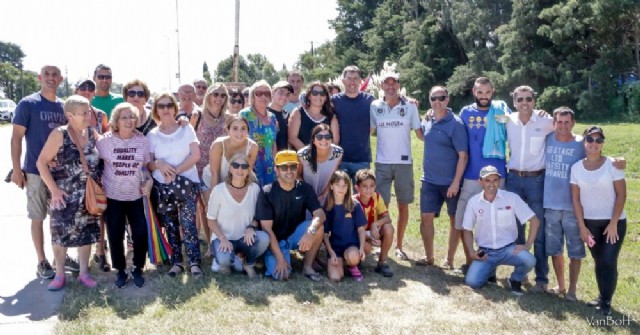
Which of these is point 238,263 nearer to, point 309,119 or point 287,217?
point 287,217

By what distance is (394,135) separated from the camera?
20.8ft

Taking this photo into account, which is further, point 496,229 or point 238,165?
point 496,229

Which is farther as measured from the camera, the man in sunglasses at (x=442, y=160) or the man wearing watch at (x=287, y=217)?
the man in sunglasses at (x=442, y=160)

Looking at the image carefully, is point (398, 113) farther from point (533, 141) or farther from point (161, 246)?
point (161, 246)

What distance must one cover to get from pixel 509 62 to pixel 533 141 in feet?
96.8

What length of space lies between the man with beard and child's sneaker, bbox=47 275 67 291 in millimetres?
3959

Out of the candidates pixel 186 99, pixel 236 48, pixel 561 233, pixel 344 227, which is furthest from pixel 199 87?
pixel 236 48

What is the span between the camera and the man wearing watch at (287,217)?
5.56m

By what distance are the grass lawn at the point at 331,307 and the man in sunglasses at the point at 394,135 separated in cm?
102

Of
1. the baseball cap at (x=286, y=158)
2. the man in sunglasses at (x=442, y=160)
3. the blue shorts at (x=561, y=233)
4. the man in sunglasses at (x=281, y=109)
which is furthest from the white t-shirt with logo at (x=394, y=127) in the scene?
the blue shorts at (x=561, y=233)

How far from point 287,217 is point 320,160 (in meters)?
0.70

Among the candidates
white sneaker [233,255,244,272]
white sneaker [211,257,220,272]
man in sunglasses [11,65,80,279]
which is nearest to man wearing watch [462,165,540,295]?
white sneaker [233,255,244,272]

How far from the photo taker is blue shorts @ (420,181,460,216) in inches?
242

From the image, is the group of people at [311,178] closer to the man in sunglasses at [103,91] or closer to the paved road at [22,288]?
the man in sunglasses at [103,91]
